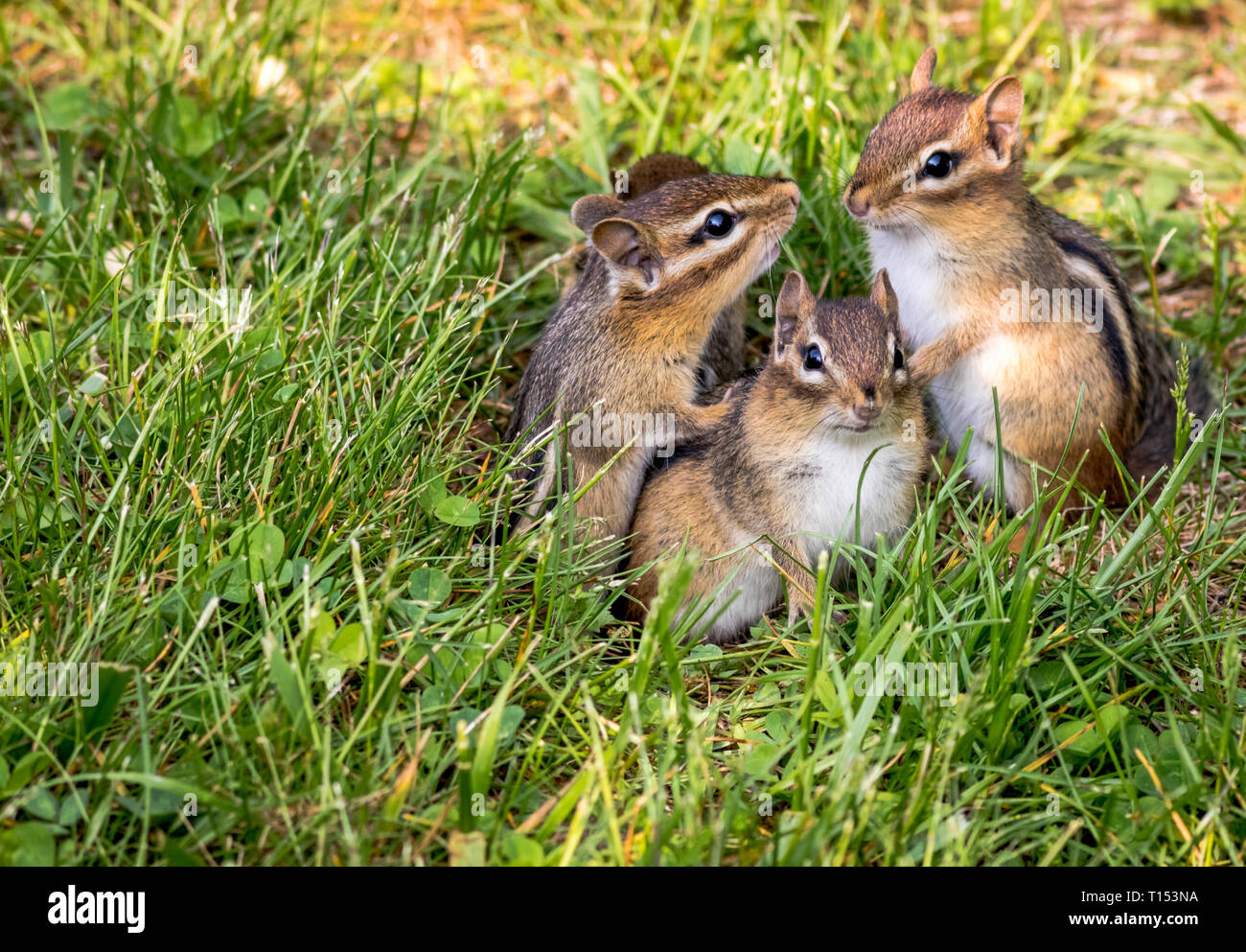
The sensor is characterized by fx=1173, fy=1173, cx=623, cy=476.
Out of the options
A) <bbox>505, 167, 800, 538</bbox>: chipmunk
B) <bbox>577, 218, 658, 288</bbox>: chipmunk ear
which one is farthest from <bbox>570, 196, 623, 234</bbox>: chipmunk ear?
<bbox>577, 218, 658, 288</bbox>: chipmunk ear

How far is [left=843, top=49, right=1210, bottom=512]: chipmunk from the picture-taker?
15.0 feet

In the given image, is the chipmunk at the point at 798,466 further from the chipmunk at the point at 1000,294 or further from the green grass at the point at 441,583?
the chipmunk at the point at 1000,294

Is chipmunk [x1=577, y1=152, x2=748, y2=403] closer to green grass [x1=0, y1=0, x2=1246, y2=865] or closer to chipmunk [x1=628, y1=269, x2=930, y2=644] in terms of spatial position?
green grass [x1=0, y1=0, x2=1246, y2=865]

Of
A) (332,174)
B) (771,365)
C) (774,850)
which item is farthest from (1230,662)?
(332,174)

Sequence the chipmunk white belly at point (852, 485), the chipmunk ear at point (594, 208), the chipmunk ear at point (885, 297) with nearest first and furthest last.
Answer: the chipmunk white belly at point (852, 485) < the chipmunk ear at point (885, 297) < the chipmunk ear at point (594, 208)

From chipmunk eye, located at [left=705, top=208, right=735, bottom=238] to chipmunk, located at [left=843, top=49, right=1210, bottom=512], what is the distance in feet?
1.62

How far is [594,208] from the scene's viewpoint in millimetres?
4875

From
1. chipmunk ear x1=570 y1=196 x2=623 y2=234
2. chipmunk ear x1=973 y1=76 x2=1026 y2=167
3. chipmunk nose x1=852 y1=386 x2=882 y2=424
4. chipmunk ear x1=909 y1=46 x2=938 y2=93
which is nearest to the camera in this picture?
chipmunk nose x1=852 y1=386 x2=882 y2=424

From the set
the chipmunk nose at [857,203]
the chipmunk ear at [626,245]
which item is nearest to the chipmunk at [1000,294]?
the chipmunk nose at [857,203]

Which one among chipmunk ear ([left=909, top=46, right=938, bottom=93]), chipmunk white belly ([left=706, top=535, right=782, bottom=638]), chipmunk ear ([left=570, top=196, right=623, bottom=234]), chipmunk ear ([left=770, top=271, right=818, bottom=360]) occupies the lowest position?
chipmunk white belly ([left=706, top=535, right=782, bottom=638])

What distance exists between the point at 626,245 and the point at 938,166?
4.13 ft

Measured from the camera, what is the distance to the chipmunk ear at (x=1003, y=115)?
14.8 feet

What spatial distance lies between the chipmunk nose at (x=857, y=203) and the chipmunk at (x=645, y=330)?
0.21 metres

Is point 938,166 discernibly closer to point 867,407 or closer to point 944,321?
point 944,321
